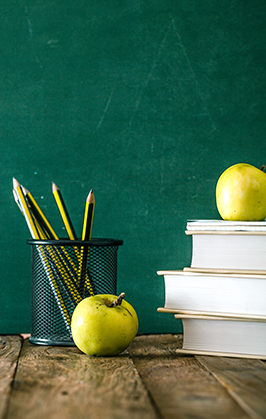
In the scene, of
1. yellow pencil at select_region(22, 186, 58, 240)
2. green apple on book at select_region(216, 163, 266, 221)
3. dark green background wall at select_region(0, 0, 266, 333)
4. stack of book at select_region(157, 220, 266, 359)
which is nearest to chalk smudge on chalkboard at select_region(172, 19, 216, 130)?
dark green background wall at select_region(0, 0, 266, 333)

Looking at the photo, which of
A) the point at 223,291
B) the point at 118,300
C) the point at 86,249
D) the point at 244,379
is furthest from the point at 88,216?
the point at 244,379

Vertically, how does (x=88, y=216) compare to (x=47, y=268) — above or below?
above

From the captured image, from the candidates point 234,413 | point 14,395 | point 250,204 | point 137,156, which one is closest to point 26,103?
point 137,156

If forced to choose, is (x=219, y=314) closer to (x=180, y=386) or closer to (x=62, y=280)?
(x=180, y=386)

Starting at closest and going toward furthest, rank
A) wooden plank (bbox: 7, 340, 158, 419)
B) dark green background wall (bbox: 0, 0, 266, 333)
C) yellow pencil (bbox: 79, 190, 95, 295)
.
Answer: wooden plank (bbox: 7, 340, 158, 419), yellow pencil (bbox: 79, 190, 95, 295), dark green background wall (bbox: 0, 0, 266, 333)

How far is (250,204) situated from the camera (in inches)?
30.7

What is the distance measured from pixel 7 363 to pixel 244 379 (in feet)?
1.25

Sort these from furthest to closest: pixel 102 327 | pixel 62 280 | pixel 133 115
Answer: pixel 133 115, pixel 62 280, pixel 102 327

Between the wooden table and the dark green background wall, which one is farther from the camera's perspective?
the dark green background wall

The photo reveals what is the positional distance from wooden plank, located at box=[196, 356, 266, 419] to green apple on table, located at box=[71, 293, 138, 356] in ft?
0.47

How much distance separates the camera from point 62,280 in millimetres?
809

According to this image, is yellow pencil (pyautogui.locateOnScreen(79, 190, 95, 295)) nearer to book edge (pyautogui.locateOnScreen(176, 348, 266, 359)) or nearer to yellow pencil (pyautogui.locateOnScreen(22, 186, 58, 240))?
yellow pencil (pyautogui.locateOnScreen(22, 186, 58, 240))

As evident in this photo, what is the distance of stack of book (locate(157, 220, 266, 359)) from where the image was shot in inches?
28.4

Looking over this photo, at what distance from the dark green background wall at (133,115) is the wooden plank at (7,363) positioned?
15 cm
